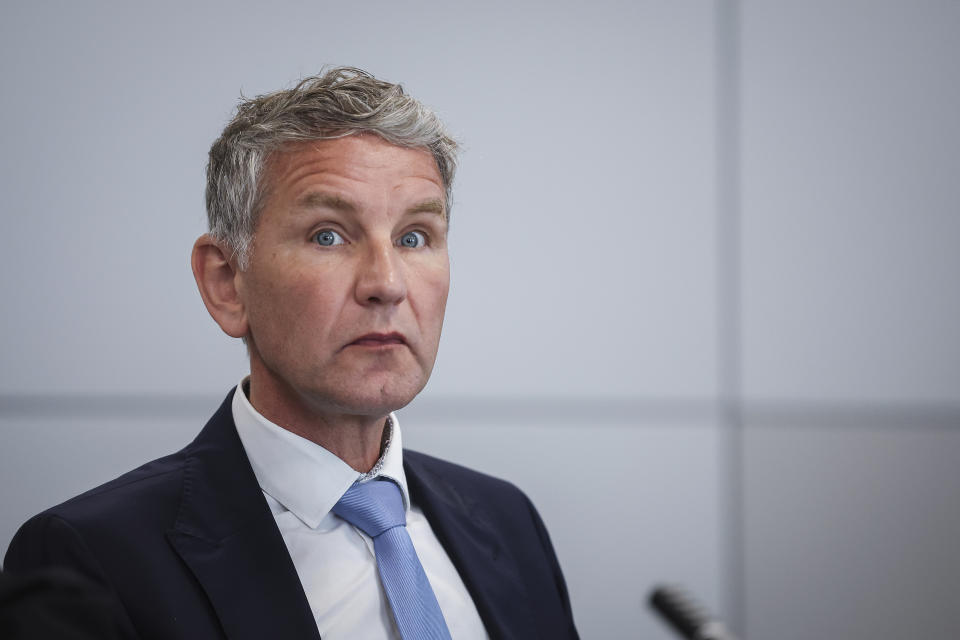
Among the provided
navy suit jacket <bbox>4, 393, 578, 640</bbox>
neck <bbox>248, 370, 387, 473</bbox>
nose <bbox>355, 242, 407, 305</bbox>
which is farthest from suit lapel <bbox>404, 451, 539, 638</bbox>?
nose <bbox>355, 242, 407, 305</bbox>

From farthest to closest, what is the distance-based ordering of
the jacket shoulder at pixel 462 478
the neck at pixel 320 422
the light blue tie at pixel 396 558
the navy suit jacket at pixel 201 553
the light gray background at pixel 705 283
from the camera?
the light gray background at pixel 705 283
the jacket shoulder at pixel 462 478
the neck at pixel 320 422
the light blue tie at pixel 396 558
the navy suit jacket at pixel 201 553

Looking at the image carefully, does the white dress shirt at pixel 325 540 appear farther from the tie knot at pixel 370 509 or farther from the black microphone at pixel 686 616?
the black microphone at pixel 686 616

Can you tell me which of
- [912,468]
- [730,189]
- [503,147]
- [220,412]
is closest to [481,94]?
[503,147]

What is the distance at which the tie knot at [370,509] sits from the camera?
118 centimetres

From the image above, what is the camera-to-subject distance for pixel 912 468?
6.48ft

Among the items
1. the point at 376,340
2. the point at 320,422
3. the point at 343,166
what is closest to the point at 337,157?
the point at 343,166

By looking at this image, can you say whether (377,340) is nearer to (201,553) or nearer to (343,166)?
(343,166)

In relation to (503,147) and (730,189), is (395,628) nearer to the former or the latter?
(503,147)

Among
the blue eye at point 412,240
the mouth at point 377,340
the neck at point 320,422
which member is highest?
the blue eye at point 412,240

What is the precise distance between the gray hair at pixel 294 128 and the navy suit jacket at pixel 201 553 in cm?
27

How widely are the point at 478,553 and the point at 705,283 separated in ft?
3.04

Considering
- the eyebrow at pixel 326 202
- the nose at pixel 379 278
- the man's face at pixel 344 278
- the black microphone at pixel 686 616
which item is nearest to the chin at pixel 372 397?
the man's face at pixel 344 278

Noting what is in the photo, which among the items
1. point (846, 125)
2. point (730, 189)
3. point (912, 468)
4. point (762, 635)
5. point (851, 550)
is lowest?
point (762, 635)

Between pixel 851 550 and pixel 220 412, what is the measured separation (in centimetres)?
147
